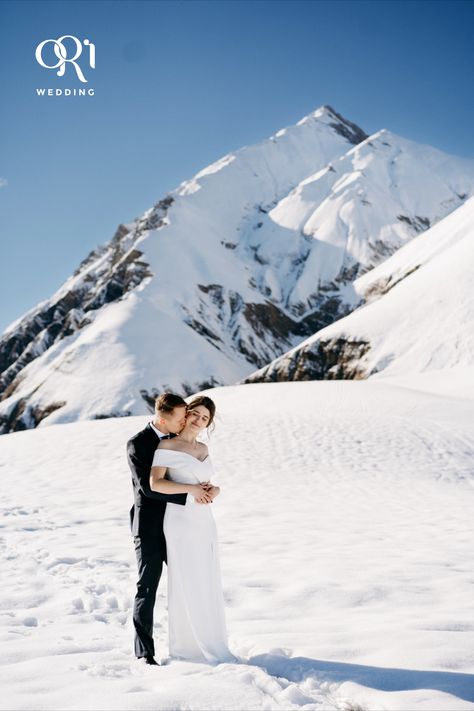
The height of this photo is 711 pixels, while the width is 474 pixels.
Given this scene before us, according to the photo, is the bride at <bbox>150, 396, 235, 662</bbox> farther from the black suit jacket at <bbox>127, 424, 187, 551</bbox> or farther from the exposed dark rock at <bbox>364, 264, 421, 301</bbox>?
the exposed dark rock at <bbox>364, 264, 421, 301</bbox>

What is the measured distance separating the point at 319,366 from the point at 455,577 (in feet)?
235

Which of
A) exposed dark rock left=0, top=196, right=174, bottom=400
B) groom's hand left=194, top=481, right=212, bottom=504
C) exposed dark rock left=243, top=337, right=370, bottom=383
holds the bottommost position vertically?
groom's hand left=194, top=481, right=212, bottom=504

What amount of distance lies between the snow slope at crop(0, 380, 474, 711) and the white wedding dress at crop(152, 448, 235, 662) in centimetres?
25

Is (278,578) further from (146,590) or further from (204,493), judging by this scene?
(204,493)

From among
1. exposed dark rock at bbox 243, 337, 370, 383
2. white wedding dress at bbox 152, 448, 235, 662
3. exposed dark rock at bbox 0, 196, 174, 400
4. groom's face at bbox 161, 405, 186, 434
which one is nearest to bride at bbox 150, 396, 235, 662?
white wedding dress at bbox 152, 448, 235, 662

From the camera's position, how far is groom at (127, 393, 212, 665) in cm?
447

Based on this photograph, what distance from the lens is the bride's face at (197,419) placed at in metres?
4.63

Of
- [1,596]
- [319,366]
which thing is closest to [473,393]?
[1,596]

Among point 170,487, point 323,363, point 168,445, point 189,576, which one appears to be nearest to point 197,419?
point 168,445

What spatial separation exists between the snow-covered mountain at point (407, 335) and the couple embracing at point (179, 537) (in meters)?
51.9

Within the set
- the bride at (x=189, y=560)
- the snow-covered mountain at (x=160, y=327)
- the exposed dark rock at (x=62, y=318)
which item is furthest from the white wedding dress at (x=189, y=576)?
the exposed dark rock at (x=62, y=318)

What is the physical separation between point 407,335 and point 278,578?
64.3 metres

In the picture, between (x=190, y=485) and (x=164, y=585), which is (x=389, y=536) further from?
(x=190, y=485)

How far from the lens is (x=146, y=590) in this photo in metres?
4.51
